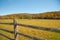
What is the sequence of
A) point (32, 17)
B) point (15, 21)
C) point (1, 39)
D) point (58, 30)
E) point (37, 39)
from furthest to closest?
1. point (1, 39)
2. point (15, 21)
3. point (32, 17)
4. point (37, 39)
5. point (58, 30)

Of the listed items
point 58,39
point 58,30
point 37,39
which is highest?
point 58,30

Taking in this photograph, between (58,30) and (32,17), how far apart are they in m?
2.64

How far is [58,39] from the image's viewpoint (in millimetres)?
11883

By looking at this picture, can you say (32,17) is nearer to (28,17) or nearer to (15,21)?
(28,17)

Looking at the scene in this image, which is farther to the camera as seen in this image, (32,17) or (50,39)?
(50,39)

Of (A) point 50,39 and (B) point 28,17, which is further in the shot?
(A) point 50,39

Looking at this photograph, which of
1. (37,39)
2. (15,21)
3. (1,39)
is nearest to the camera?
(37,39)

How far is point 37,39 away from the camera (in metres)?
5.17

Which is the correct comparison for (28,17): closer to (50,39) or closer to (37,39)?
(37,39)

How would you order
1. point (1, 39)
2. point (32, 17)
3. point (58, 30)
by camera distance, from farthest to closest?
point (1, 39) < point (32, 17) < point (58, 30)

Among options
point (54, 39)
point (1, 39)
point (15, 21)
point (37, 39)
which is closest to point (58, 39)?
point (54, 39)

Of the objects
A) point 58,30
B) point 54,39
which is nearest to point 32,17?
point 58,30

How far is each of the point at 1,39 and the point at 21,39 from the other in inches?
61.2

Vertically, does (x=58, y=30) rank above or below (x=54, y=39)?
above
